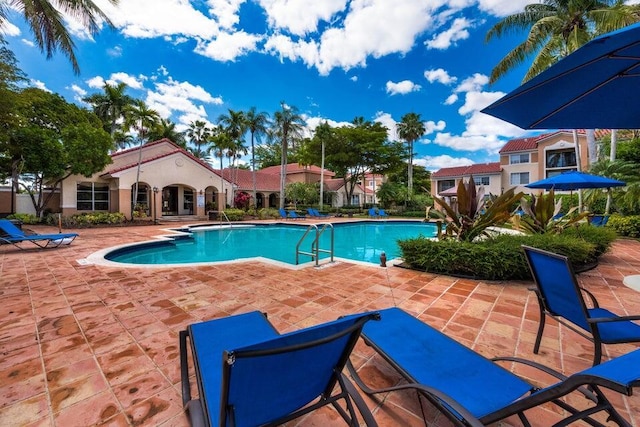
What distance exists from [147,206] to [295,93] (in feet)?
52.6

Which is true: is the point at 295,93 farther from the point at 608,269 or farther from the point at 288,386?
the point at 288,386

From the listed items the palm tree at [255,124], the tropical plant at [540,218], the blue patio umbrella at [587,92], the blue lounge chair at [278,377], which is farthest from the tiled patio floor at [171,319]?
the palm tree at [255,124]

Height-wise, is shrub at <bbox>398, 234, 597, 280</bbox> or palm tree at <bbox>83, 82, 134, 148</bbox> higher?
palm tree at <bbox>83, 82, 134, 148</bbox>

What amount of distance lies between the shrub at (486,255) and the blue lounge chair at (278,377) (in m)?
4.49

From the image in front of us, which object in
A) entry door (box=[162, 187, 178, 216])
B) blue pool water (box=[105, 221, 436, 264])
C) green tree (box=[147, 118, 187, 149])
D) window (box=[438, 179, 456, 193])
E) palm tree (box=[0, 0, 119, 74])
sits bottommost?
blue pool water (box=[105, 221, 436, 264])

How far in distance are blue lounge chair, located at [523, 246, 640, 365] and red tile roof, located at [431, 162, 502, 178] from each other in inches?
1253

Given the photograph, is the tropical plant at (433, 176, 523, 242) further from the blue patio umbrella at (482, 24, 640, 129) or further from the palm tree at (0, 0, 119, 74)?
the palm tree at (0, 0, 119, 74)

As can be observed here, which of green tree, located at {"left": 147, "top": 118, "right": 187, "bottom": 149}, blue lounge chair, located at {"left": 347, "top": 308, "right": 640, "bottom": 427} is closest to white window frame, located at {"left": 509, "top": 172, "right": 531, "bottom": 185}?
blue lounge chair, located at {"left": 347, "top": 308, "right": 640, "bottom": 427}

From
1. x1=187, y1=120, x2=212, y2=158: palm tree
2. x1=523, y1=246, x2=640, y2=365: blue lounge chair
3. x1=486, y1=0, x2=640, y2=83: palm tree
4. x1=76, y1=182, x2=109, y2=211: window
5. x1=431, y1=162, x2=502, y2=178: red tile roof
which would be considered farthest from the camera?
x1=187, y1=120, x2=212, y2=158: palm tree

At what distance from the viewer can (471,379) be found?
181cm

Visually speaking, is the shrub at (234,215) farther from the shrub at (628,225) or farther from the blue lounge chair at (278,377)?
the shrub at (628,225)

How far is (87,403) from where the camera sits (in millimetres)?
2062

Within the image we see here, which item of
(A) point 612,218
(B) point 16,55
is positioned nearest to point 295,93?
(B) point 16,55

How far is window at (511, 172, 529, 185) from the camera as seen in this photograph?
1141 inches
